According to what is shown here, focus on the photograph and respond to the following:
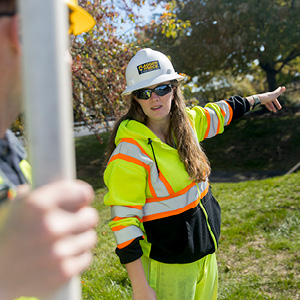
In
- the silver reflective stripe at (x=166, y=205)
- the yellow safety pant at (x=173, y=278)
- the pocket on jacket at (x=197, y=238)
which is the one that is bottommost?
the yellow safety pant at (x=173, y=278)

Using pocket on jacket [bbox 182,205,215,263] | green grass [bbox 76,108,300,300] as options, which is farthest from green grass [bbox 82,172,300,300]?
Result: pocket on jacket [bbox 182,205,215,263]

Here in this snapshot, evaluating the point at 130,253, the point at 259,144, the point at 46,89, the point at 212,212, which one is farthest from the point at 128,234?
the point at 259,144

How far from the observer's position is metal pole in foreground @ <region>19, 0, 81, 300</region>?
57cm

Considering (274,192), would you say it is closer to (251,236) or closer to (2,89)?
(251,236)

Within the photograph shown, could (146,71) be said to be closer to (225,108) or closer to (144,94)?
(144,94)

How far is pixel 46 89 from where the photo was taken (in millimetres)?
580

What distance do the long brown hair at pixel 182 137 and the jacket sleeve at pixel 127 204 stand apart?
35 cm

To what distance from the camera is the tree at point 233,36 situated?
637 inches

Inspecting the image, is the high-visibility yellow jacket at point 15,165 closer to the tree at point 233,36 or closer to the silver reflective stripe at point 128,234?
the silver reflective stripe at point 128,234

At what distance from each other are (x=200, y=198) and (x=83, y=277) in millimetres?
2521

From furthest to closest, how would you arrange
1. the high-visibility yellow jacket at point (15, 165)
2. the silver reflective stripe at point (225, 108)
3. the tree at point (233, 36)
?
the tree at point (233, 36), the silver reflective stripe at point (225, 108), the high-visibility yellow jacket at point (15, 165)

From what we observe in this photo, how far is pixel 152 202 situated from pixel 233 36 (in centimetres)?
1610

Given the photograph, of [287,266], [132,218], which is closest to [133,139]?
[132,218]

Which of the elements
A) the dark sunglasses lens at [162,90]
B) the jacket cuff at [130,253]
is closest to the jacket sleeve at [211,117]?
the dark sunglasses lens at [162,90]
